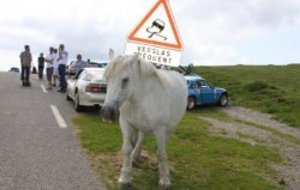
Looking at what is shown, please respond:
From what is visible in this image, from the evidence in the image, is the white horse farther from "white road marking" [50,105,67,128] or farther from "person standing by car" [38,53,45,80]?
"person standing by car" [38,53,45,80]

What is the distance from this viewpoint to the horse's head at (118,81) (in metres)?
7.77

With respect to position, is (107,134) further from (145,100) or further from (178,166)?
(145,100)

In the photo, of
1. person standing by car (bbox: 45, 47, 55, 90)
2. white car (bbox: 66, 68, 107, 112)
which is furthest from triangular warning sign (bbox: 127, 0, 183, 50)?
person standing by car (bbox: 45, 47, 55, 90)

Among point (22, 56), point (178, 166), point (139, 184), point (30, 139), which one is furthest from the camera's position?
point (22, 56)

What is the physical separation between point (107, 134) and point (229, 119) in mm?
10244

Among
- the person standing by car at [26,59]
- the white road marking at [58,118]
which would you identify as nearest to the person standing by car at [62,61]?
the person standing by car at [26,59]

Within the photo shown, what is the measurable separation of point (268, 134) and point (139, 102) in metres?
11.6

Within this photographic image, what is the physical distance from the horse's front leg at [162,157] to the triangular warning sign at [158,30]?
4.33 ft

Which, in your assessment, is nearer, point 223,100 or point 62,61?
point 62,61

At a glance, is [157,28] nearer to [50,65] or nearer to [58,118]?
[58,118]

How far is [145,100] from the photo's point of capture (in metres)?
8.66

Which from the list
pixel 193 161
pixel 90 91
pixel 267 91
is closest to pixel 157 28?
pixel 193 161

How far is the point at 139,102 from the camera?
8.58m

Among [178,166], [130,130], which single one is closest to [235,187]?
[178,166]
